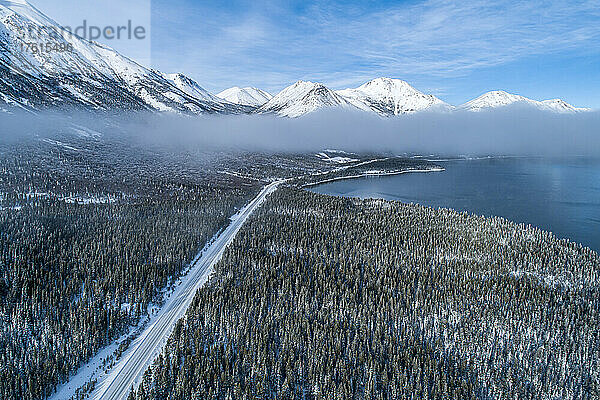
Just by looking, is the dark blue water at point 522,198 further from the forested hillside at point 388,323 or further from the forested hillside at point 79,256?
the forested hillside at point 79,256

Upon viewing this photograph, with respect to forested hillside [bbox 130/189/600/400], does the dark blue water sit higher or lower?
higher

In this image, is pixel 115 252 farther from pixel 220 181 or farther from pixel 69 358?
pixel 220 181

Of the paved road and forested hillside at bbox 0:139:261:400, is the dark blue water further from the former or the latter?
the paved road

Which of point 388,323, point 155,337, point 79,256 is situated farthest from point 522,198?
point 79,256

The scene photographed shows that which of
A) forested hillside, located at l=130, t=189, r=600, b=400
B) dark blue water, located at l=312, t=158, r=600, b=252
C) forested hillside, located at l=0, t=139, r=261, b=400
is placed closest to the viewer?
forested hillside, located at l=130, t=189, r=600, b=400

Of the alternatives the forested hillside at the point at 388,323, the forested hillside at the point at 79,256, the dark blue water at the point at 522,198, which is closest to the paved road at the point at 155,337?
the forested hillside at the point at 388,323

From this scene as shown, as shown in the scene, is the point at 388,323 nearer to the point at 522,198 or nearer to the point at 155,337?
the point at 155,337

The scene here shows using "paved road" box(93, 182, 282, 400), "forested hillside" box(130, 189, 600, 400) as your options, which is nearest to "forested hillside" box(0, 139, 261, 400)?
"paved road" box(93, 182, 282, 400)
